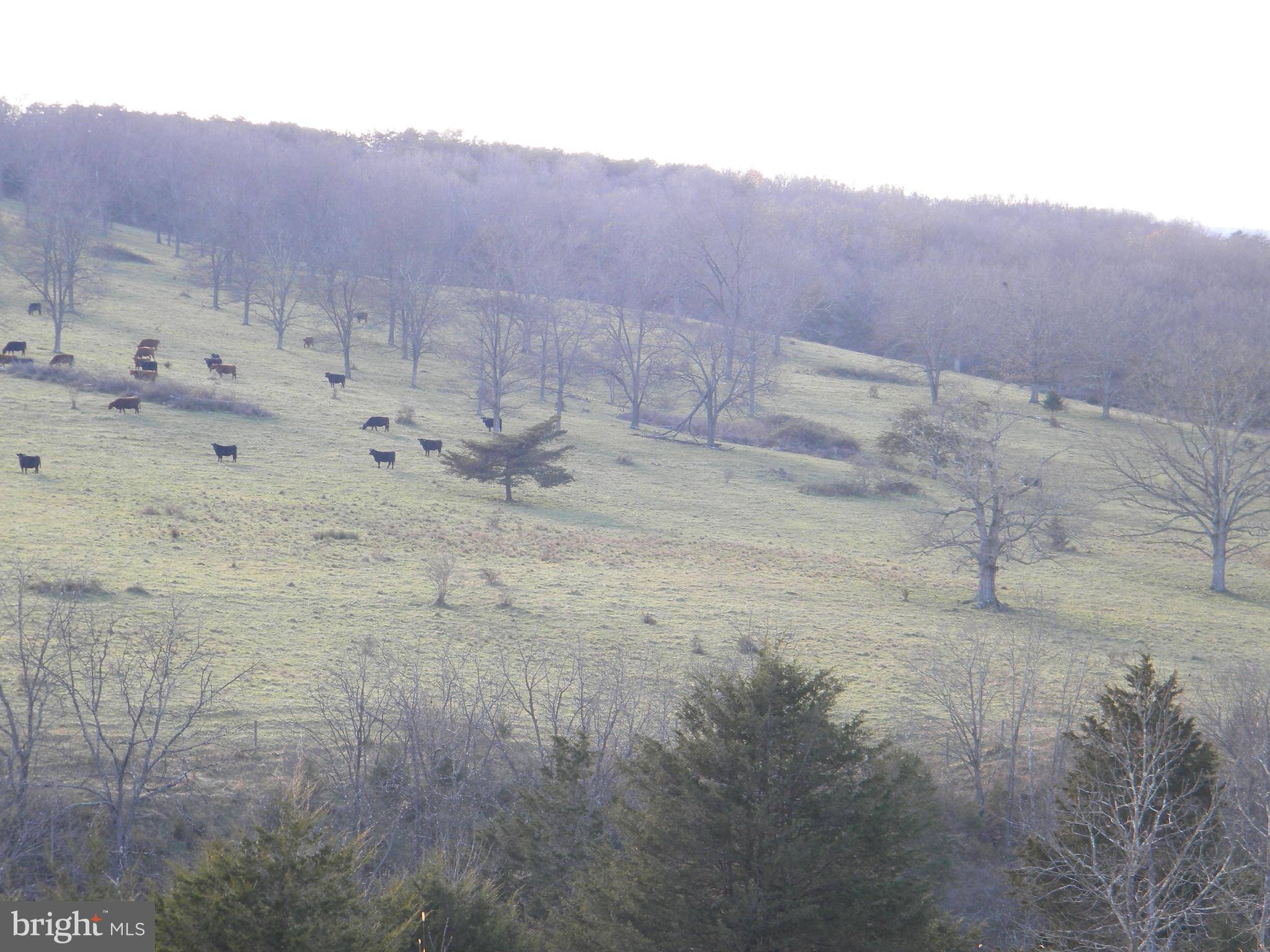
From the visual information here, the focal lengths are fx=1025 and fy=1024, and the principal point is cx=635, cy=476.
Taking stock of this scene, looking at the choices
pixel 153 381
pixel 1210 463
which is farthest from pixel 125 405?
pixel 1210 463

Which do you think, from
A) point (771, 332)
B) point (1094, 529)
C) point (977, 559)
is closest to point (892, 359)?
point (771, 332)

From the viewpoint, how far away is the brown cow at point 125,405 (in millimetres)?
44250

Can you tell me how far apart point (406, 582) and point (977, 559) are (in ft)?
61.8

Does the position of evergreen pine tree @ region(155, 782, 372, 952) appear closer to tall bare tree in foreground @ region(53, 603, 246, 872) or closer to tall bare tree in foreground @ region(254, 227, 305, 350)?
tall bare tree in foreground @ region(53, 603, 246, 872)

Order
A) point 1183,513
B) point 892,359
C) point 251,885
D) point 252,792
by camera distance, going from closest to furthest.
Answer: point 251,885, point 252,792, point 1183,513, point 892,359

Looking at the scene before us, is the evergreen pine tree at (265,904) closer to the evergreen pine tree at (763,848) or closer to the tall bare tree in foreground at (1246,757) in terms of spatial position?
the evergreen pine tree at (763,848)

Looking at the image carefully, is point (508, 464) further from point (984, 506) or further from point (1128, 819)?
point (1128, 819)

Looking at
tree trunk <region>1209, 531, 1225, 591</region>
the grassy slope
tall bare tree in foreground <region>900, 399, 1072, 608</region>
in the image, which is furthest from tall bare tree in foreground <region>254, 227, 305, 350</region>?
tree trunk <region>1209, 531, 1225, 591</region>

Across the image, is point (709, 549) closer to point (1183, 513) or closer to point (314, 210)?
point (1183, 513)

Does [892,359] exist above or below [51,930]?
above

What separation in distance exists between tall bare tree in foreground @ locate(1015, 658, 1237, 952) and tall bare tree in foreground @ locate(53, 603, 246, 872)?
11.5 metres

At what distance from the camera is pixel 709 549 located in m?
37.2

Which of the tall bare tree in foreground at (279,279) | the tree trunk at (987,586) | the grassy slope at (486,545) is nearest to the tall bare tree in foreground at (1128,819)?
the grassy slope at (486,545)

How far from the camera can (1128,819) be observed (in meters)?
12.4
